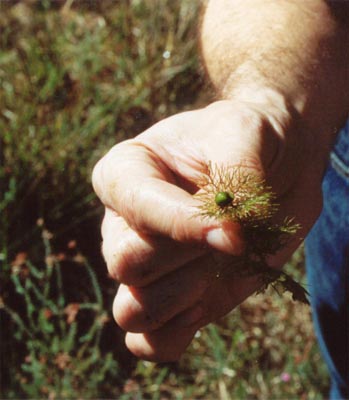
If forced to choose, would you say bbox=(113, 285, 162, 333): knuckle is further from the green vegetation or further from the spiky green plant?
the green vegetation

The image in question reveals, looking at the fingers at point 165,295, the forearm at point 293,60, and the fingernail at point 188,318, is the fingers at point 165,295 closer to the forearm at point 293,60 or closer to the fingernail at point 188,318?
the fingernail at point 188,318

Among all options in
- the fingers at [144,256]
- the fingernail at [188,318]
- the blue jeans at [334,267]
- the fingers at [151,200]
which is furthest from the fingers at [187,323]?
the blue jeans at [334,267]

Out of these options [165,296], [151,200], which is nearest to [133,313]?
[165,296]

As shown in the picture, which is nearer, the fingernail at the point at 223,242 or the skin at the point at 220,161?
the fingernail at the point at 223,242

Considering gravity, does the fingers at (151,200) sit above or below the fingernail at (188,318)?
above

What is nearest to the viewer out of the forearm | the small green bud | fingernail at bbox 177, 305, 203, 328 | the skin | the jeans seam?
the small green bud

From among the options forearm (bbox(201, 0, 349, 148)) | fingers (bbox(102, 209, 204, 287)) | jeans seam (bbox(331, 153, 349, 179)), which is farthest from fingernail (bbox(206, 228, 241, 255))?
jeans seam (bbox(331, 153, 349, 179))

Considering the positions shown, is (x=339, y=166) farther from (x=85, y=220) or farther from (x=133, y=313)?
(x=85, y=220)

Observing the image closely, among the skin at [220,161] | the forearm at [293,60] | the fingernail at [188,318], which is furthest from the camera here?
the forearm at [293,60]
